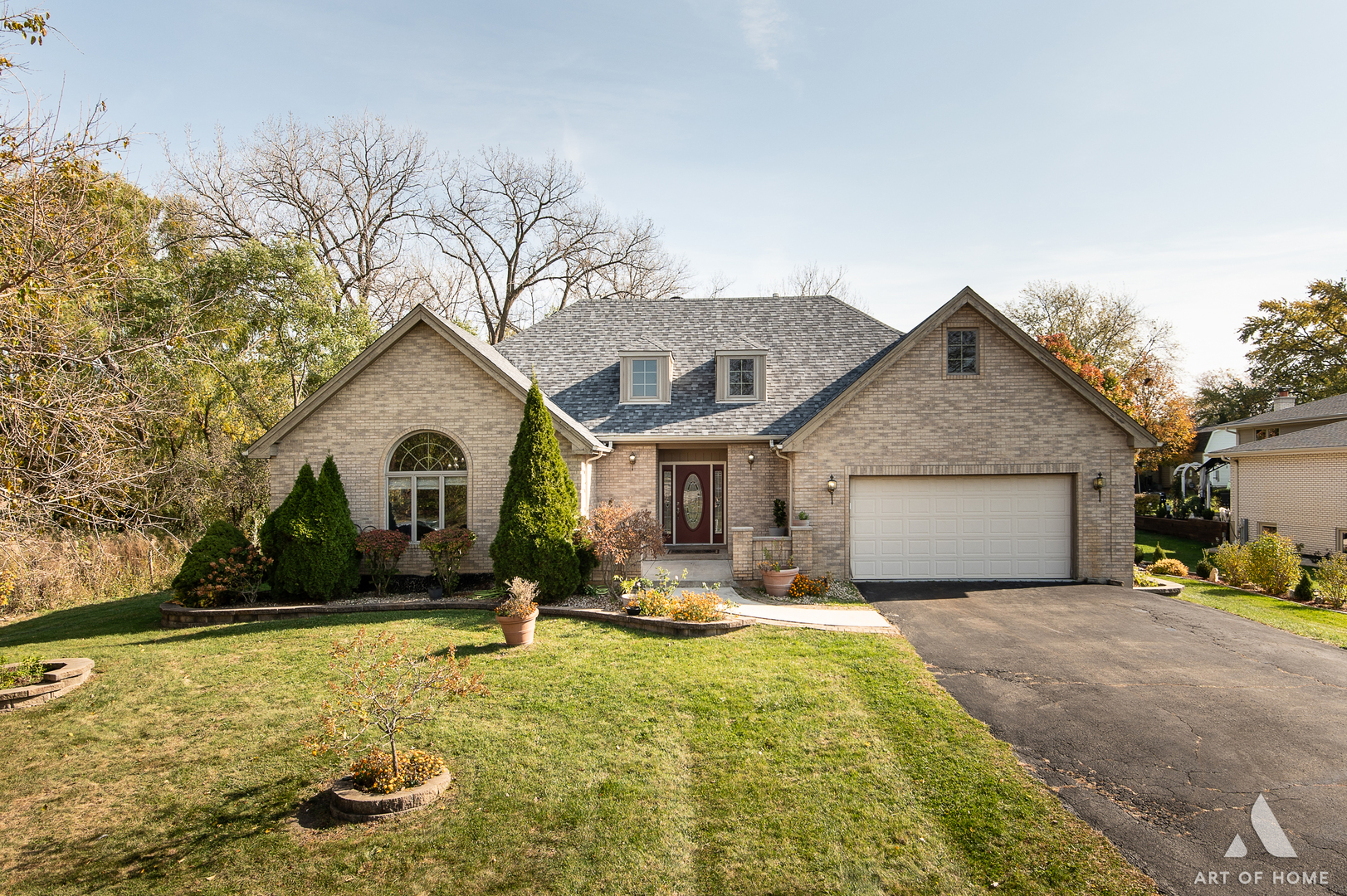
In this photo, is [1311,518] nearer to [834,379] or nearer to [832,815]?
[834,379]

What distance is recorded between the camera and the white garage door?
48.0ft

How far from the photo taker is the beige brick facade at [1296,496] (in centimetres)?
1925

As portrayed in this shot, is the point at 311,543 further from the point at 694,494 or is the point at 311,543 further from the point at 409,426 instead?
the point at 694,494

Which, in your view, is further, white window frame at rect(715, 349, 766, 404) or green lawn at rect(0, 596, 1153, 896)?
white window frame at rect(715, 349, 766, 404)

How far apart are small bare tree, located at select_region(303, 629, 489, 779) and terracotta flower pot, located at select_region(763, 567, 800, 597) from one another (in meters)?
7.50

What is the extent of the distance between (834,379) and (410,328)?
11195 millimetres

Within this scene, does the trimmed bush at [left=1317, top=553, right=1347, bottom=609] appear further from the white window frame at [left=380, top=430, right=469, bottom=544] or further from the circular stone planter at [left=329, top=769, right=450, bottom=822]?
the white window frame at [left=380, top=430, right=469, bottom=544]

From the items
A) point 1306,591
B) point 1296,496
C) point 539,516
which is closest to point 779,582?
point 539,516

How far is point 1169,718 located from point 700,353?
14039mm

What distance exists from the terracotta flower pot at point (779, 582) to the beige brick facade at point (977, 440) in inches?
49.7

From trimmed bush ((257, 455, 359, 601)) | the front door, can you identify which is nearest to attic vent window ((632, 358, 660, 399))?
the front door

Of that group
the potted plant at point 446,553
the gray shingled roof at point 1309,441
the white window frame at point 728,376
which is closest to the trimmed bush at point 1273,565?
the gray shingled roof at point 1309,441

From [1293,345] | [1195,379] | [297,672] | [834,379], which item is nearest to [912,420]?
[834,379]

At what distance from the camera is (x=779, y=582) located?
532 inches
